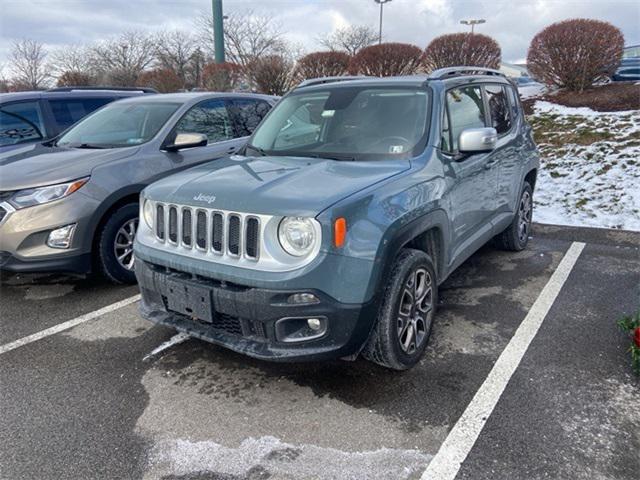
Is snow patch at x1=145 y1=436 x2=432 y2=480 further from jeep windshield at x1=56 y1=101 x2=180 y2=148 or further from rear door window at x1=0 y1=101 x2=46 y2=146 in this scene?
rear door window at x1=0 y1=101 x2=46 y2=146

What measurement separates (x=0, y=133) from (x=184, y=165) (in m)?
2.65

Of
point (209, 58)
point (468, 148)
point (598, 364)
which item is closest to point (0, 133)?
point (468, 148)

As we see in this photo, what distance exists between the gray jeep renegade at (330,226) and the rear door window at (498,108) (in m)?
0.52

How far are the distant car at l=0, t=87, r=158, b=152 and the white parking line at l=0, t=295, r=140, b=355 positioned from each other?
278 centimetres

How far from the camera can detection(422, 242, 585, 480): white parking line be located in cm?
240

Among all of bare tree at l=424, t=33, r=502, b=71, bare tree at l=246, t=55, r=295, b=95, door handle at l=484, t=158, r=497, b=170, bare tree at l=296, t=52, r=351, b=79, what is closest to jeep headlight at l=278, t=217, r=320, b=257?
door handle at l=484, t=158, r=497, b=170

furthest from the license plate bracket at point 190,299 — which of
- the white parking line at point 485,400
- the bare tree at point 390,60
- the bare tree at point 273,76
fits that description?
the bare tree at point 273,76

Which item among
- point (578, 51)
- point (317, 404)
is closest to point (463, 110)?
point (317, 404)

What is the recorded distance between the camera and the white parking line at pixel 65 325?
3.69 m

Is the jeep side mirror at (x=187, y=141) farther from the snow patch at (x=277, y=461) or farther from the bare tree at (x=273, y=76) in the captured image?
the bare tree at (x=273, y=76)

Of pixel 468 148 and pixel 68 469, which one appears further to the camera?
pixel 468 148

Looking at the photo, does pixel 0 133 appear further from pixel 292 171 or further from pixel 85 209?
pixel 292 171

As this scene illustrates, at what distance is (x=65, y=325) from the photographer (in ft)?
13.1

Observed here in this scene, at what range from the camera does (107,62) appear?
3762 centimetres
